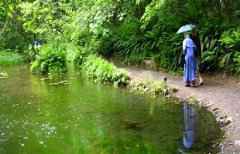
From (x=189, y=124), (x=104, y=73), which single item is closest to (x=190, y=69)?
(x=189, y=124)

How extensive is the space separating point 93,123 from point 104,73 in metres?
6.43

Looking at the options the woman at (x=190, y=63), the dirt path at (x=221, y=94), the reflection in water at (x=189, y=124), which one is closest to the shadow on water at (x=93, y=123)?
the reflection in water at (x=189, y=124)

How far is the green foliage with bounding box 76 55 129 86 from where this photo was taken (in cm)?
1773

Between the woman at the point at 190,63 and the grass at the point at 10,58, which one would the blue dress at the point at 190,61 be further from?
the grass at the point at 10,58

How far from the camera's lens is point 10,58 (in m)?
34.8

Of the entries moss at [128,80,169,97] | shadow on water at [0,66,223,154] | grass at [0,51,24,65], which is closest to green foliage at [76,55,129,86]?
shadow on water at [0,66,223,154]

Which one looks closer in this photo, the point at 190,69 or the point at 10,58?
the point at 190,69

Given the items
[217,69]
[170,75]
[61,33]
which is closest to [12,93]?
[170,75]

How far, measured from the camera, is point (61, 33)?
29.0 meters

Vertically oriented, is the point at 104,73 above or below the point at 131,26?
below

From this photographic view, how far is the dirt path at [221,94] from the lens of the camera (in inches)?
390

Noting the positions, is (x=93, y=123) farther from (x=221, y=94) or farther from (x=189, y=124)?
(x=221, y=94)

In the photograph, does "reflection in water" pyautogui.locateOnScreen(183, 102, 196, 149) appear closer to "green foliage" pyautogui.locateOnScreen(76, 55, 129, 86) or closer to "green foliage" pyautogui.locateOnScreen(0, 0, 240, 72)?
"green foliage" pyautogui.locateOnScreen(0, 0, 240, 72)

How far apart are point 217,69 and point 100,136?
A: 6828mm
